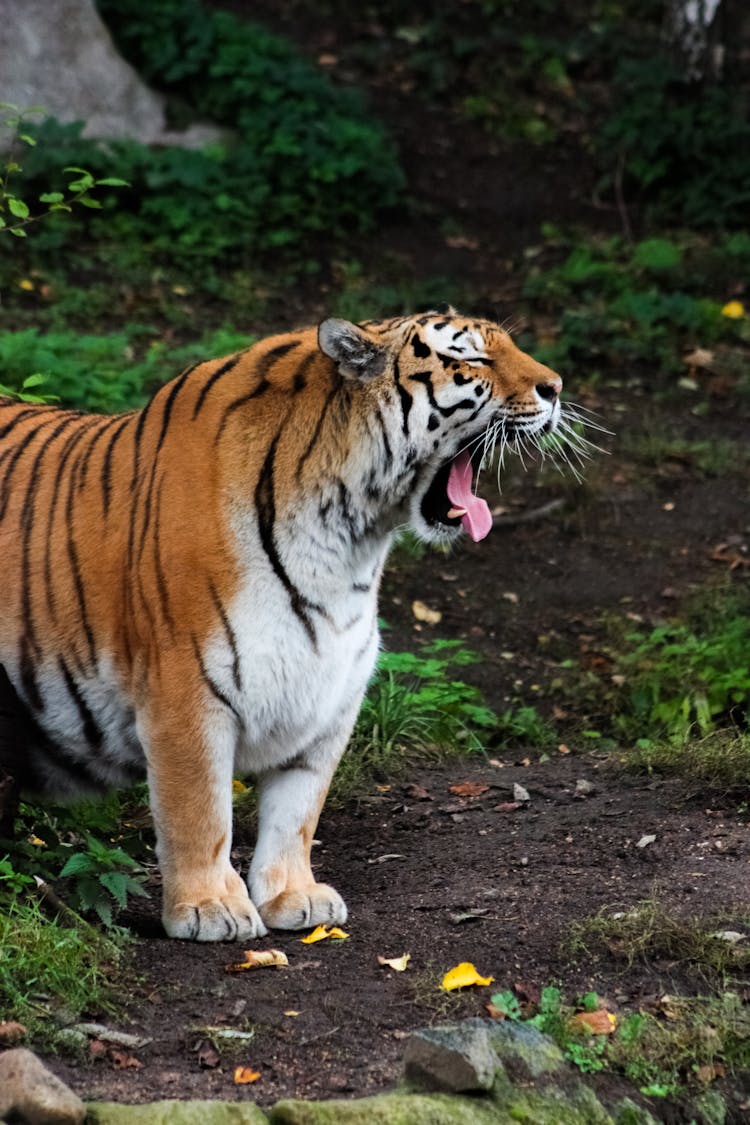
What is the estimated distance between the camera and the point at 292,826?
14.0 feet

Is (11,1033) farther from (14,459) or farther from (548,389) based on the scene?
(548,389)

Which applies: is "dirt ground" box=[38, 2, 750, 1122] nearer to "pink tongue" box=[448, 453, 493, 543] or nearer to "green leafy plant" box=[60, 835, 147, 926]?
"green leafy plant" box=[60, 835, 147, 926]

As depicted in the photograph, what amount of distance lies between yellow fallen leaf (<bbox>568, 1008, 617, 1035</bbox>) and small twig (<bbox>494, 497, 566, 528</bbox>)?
4419 mm

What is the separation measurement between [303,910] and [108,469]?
4.19 ft

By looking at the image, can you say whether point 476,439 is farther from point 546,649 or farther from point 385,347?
point 546,649

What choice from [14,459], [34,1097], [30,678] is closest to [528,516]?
[14,459]

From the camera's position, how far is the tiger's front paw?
4.18m

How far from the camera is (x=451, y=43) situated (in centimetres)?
1235

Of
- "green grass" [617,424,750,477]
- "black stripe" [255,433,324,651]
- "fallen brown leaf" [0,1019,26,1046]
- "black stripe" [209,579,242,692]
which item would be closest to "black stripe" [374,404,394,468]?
"black stripe" [255,433,324,651]

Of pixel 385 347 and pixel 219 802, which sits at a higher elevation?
pixel 385 347

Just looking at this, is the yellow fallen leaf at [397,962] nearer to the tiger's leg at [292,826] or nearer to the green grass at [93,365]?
the tiger's leg at [292,826]

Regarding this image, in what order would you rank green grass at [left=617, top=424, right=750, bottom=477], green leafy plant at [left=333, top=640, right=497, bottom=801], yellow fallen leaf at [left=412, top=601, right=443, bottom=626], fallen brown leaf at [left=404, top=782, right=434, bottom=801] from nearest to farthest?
fallen brown leaf at [left=404, top=782, right=434, bottom=801], green leafy plant at [left=333, top=640, right=497, bottom=801], yellow fallen leaf at [left=412, top=601, right=443, bottom=626], green grass at [left=617, top=424, right=750, bottom=477]

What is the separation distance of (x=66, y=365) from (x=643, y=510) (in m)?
2.93

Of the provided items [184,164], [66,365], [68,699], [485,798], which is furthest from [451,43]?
[68,699]
